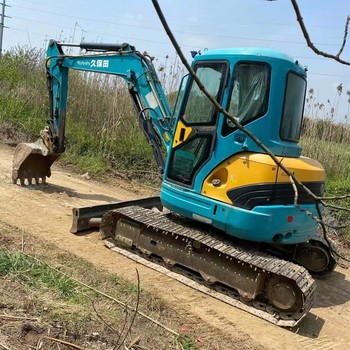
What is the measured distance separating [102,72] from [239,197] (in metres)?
2.92

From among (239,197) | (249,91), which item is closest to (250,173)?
(239,197)

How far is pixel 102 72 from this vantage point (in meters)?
6.27

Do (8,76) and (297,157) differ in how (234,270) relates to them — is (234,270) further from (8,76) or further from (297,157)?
(8,76)

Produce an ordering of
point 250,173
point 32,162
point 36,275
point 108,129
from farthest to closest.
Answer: point 108,129, point 32,162, point 250,173, point 36,275

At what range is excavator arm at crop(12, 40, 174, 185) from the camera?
577cm

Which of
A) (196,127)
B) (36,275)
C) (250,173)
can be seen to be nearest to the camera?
(36,275)

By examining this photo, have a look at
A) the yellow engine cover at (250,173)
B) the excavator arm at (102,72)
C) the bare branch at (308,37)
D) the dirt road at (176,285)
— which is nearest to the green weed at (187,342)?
Result: the dirt road at (176,285)

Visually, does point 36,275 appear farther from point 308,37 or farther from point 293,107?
point 308,37

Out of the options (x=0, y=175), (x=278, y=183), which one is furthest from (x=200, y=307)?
(x=0, y=175)

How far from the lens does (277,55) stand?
173 inches

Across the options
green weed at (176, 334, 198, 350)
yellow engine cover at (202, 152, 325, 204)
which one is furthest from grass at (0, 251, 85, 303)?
yellow engine cover at (202, 152, 325, 204)

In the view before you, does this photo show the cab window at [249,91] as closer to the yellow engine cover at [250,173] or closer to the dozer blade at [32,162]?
the yellow engine cover at [250,173]

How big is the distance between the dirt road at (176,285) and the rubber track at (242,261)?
0.29 feet

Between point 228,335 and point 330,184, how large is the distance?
549 centimetres
